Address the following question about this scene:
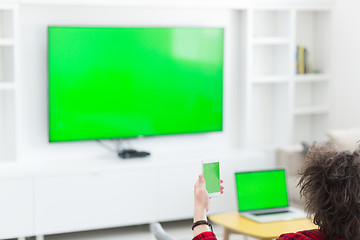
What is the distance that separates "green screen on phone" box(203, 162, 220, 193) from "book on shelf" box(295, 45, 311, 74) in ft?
11.9

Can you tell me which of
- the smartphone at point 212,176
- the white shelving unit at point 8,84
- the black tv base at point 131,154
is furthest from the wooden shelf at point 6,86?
the smartphone at point 212,176

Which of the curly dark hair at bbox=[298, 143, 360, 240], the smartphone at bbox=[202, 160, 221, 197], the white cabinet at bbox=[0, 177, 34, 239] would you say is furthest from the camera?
the white cabinet at bbox=[0, 177, 34, 239]

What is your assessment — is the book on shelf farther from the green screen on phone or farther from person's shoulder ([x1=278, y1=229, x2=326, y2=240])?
person's shoulder ([x1=278, y1=229, x2=326, y2=240])

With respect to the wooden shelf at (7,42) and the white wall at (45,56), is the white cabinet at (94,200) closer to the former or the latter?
the white wall at (45,56)

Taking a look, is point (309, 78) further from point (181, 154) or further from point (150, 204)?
point (150, 204)

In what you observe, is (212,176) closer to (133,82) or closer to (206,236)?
(206,236)

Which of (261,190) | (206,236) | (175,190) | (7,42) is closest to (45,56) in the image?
(7,42)

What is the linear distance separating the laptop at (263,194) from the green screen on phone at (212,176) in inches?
68.8

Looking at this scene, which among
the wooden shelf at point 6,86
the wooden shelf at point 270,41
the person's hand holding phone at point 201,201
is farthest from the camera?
the wooden shelf at point 270,41

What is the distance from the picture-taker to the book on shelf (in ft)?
18.0

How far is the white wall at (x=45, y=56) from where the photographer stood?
4.70m

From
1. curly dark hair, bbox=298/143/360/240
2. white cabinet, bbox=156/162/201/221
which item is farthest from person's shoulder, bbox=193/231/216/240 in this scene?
white cabinet, bbox=156/162/201/221

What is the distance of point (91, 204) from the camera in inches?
181

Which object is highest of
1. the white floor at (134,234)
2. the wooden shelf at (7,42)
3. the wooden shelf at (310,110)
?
the wooden shelf at (7,42)
